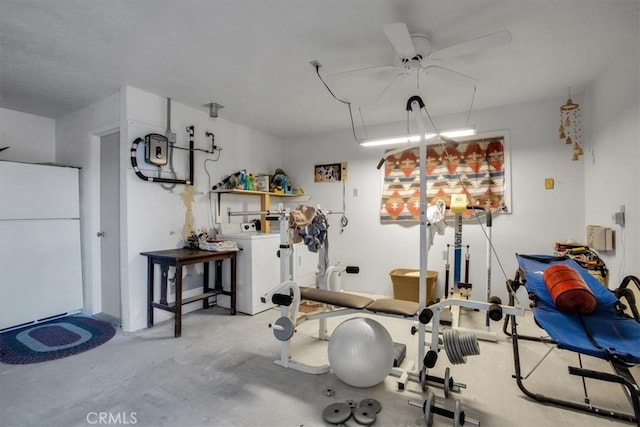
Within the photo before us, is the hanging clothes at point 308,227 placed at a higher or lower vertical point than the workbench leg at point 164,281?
higher

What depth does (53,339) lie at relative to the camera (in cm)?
300

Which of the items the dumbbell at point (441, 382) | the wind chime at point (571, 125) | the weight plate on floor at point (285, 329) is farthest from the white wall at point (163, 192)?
the wind chime at point (571, 125)

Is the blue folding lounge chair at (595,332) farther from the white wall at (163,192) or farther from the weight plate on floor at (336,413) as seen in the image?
the white wall at (163,192)

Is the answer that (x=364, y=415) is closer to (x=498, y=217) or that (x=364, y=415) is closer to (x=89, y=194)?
(x=498, y=217)

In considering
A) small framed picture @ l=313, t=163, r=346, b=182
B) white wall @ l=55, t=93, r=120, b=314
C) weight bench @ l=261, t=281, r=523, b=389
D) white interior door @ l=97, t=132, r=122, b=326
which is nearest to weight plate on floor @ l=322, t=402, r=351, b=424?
weight bench @ l=261, t=281, r=523, b=389

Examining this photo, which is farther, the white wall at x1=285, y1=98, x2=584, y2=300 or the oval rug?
the white wall at x1=285, y1=98, x2=584, y2=300

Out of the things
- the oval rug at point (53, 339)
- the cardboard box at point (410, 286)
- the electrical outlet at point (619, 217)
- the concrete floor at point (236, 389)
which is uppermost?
the electrical outlet at point (619, 217)

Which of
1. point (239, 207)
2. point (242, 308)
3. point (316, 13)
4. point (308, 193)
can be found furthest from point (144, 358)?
point (308, 193)

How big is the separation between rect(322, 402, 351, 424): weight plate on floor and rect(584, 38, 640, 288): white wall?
2.60 meters

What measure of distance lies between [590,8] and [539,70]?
0.92 metres

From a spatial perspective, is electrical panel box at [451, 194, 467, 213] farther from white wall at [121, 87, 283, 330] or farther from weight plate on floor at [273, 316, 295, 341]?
white wall at [121, 87, 283, 330]

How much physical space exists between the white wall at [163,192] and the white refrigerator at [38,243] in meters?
1.04

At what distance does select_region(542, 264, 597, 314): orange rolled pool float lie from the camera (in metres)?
2.23

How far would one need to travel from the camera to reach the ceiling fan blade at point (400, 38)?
1.72 meters
